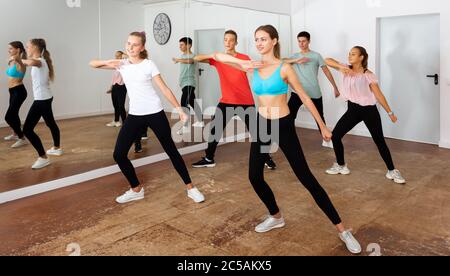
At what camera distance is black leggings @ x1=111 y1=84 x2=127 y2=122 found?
423 cm

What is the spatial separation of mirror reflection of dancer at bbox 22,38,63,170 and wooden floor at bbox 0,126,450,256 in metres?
0.51

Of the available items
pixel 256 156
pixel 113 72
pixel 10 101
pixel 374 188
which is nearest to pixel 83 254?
pixel 256 156


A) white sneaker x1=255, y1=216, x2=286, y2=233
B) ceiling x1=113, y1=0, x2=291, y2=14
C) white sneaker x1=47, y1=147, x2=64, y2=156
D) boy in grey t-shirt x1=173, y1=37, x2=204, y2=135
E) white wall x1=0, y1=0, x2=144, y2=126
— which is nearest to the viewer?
white sneaker x1=255, y1=216, x2=286, y2=233

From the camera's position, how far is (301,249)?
2523mm

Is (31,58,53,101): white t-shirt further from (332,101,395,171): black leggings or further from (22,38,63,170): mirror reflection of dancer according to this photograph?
(332,101,395,171): black leggings

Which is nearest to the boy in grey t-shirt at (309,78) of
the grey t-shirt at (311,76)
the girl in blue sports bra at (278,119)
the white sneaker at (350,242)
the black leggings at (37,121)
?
the grey t-shirt at (311,76)

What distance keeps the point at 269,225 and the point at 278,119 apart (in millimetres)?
805

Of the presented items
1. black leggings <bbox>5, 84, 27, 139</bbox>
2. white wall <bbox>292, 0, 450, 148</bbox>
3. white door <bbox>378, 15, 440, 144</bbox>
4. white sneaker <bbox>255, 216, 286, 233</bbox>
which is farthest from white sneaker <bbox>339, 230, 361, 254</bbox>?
white door <bbox>378, 15, 440, 144</bbox>

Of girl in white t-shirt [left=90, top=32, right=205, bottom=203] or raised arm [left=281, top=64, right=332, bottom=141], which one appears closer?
raised arm [left=281, top=64, right=332, bottom=141]

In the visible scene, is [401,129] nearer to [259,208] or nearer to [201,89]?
[201,89]

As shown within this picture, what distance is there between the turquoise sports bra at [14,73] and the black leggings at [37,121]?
29 cm

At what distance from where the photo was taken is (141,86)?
3.15 meters

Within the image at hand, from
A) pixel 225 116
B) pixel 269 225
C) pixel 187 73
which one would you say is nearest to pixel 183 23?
pixel 187 73

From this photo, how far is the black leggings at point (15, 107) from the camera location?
3590 mm
